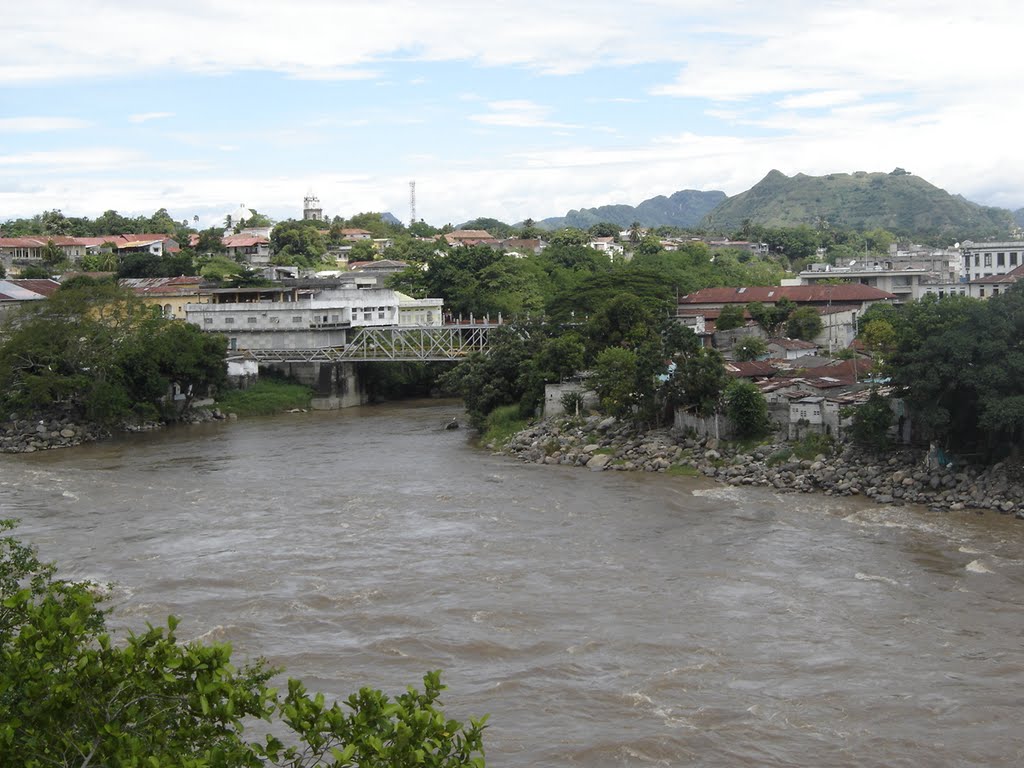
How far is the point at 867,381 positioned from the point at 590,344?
26.1 feet

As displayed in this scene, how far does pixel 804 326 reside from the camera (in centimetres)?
3769

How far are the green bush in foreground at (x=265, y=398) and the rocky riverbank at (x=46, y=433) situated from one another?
4.40 m

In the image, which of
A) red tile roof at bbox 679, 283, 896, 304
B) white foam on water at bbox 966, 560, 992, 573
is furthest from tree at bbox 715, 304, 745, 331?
white foam on water at bbox 966, 560, 992, 573

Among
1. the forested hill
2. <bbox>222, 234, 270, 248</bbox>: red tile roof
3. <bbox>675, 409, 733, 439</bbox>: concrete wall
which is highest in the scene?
the forested hill

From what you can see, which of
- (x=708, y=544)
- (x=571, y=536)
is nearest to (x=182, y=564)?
(x=571, y=536)

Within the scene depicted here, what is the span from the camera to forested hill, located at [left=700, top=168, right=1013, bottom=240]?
14738cm

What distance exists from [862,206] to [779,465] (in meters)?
145

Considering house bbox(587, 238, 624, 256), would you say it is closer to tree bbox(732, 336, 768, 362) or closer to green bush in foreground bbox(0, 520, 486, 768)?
tree bbox(732, 336, 768, 362)

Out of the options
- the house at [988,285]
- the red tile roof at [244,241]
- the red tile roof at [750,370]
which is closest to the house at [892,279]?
the house at [988,285]

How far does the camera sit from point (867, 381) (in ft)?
84.3

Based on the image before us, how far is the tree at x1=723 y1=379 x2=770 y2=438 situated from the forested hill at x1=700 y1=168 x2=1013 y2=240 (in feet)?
365

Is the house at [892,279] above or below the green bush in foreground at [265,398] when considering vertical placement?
above

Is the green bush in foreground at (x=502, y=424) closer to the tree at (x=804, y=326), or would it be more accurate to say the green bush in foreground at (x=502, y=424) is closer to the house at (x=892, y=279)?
the tree at (x=804, y=326)

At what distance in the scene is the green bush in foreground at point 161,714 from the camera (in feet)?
21.6
